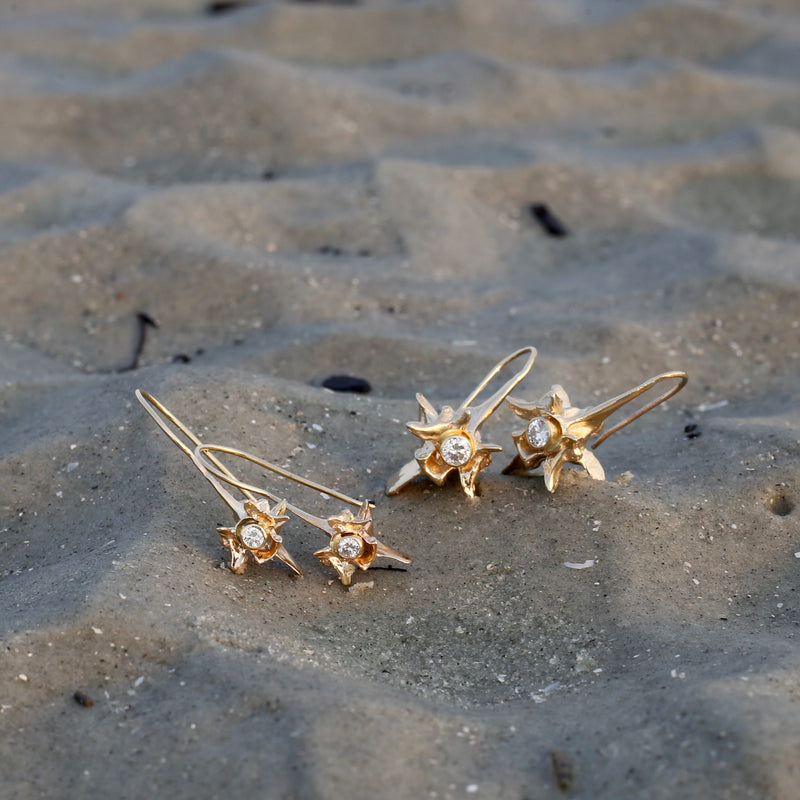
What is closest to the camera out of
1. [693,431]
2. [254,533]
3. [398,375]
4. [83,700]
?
[83,700]

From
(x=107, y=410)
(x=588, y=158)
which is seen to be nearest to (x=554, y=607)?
(x=107, y=410)

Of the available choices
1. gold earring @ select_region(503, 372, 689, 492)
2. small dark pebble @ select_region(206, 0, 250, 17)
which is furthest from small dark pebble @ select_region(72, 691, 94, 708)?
small dark pebble @ select_region(206, 0, 250, 17)

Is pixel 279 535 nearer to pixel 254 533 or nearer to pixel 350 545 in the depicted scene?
pixel 254 533

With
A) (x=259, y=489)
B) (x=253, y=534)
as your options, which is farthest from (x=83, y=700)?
(x=259, y=489)

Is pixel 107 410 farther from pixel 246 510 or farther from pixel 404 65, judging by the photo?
pixel 404 65

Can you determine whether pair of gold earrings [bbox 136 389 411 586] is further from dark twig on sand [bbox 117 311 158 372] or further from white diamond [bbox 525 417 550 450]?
dark twig on sand [bbox 117 311 158 372]
